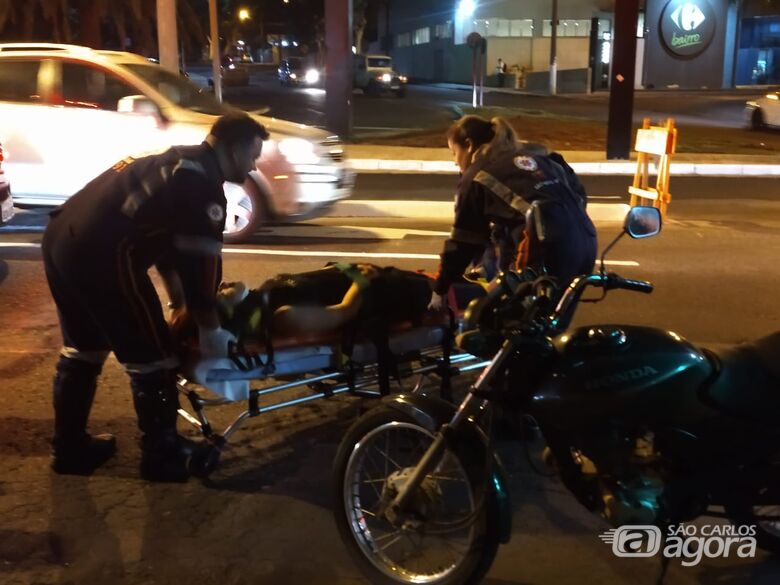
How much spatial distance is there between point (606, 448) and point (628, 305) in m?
4.45

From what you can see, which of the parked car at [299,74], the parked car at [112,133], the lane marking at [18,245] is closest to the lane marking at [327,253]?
the lane marking at [18,245]

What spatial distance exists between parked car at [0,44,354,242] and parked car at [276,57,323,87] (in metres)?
43.8

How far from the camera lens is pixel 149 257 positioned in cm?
437

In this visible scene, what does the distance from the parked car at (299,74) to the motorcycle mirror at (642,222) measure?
51670 millimetres

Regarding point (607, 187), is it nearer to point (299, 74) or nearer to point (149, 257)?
point (149, 257)

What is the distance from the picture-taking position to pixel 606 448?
3301mm

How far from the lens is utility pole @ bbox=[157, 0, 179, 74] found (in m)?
16.7

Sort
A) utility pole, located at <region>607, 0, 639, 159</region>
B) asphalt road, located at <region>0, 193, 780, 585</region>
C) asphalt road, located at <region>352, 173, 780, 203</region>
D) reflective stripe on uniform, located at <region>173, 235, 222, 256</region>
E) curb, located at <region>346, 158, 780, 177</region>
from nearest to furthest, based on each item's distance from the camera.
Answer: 1. asphalt road, located at <region>0, 193, 780, 585</region>
2. reflective stripe on uniform, located at <region>173, 235, 222, 256</region>
3. asphalt road, located at <region>352, 173, 780, 203</region>
4. utility pole, located at <region>607, 0, 639, 159</region>
5. curb, located at <region>346, 158, 780, 177</region>

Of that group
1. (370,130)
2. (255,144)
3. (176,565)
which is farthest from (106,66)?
(370,130)

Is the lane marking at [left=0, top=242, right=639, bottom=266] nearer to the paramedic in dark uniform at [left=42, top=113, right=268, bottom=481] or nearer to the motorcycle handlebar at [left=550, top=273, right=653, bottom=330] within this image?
the paramedic in dark uniform at [left=42, top=113, right=268, bottom=481]

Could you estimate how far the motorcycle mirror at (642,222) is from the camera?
337 centimetres

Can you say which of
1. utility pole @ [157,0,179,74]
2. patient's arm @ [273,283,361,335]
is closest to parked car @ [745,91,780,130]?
utility pole @ [157,0,179,74]

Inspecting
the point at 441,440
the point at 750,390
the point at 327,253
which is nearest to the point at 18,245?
the point at 327,253

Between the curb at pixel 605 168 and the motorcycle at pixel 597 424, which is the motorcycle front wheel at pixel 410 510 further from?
the curb at pixel 605 168
